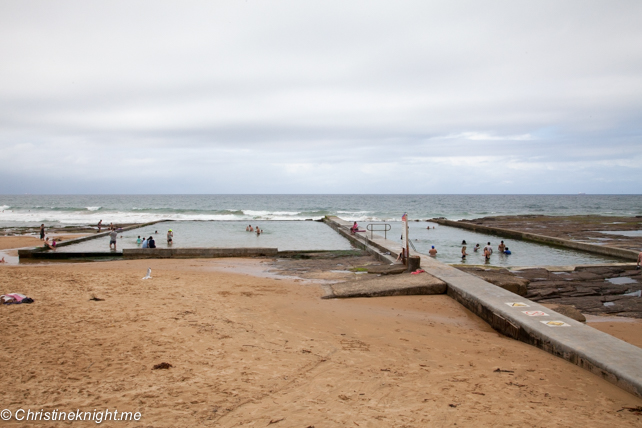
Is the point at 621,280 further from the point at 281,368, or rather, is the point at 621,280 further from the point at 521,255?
the point at 281,368

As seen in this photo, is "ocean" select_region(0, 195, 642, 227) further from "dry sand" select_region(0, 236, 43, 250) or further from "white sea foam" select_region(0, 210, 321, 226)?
"dry sand" select_region(0, 236, 43, 250)

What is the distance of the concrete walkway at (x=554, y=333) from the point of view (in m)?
4.73

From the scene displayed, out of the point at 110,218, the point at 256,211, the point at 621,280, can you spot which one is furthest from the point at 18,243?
the point at 256,211

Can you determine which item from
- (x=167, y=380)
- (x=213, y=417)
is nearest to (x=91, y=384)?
(x=167, y=380)

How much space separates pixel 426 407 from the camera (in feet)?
13.2

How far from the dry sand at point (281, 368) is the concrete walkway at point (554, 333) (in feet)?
0.55

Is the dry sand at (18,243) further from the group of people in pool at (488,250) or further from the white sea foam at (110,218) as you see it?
the white sea foam at (110,218)

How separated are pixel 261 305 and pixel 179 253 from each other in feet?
36.8

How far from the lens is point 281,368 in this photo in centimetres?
488

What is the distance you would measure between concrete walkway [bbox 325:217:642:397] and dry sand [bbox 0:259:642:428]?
0.55 ft

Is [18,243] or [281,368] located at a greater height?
[281,368]

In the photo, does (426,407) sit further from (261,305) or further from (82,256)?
(82,256)

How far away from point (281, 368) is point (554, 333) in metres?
3.83

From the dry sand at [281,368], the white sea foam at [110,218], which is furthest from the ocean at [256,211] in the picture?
the dry sand at [281,368]
